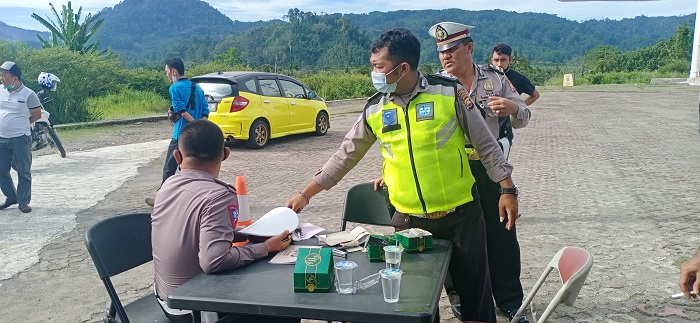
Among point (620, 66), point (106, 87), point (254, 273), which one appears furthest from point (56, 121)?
point (620, 66)

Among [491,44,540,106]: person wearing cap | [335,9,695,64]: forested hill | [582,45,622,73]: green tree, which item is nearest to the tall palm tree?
[491,44,540,106]: person wearing cap

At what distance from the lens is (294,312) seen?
7.13 ft

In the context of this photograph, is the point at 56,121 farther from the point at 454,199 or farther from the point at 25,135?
the point at 454,199

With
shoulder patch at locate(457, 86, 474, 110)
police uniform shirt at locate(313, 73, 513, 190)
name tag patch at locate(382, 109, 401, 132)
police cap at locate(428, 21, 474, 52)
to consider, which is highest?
police cap at locate(428, 21, 474, 52)

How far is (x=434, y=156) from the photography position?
287cm

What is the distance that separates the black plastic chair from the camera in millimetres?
2803

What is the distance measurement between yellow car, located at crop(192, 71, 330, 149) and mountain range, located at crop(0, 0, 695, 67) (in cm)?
5445

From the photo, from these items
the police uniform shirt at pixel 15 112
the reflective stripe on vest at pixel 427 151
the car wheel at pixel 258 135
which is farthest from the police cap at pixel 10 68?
the reflective stripe on vest at pixel 427 151

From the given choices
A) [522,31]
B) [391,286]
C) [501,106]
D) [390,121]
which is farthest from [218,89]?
[522,31]

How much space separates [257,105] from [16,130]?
18.4 ft

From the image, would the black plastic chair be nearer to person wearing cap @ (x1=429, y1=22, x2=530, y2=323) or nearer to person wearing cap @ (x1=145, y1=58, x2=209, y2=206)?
person wearing cap @ (x1=429, y1=22, x2=530, y2=323)

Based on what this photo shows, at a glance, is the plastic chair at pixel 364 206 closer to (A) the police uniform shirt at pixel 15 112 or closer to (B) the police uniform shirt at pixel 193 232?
(B) the police uniform shirt at pixel 193 232

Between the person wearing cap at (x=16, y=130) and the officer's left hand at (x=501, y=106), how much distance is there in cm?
591

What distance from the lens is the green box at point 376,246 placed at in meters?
2.67
